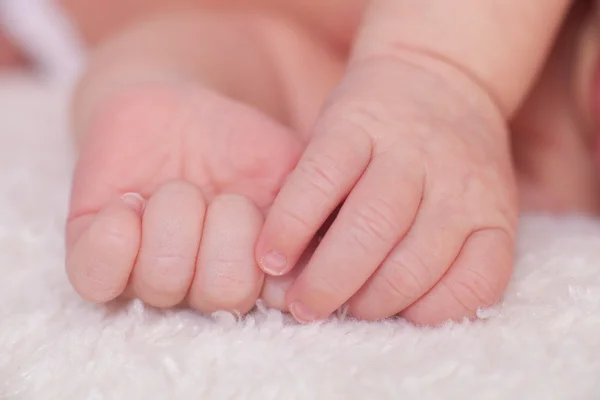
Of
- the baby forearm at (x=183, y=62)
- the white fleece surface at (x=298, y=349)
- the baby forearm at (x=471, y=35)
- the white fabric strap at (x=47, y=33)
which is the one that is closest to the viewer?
the white fleece surface at (x=298, y=349)

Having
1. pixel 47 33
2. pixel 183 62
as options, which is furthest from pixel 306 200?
pixel 47 33

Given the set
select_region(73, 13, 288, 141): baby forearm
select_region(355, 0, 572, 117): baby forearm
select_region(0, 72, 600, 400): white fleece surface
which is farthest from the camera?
select_region(73, 13, 288, 141): baby forearm

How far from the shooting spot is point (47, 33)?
931mm

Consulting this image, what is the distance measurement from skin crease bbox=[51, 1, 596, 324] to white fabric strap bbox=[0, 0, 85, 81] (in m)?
0.38

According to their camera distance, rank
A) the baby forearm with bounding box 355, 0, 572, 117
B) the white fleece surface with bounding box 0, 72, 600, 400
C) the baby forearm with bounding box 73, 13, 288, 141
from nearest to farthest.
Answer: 1. the white fleece surface with bounding box 0, 72, 600, 400
2. the baby forearm with bounding box 355, 0, 572, 117
3. the baby forearm with bounding box 73, 13, 288, 141

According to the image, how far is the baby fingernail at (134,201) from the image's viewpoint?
412mm

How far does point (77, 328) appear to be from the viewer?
386mm

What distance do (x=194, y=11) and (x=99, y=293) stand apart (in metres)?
0.45

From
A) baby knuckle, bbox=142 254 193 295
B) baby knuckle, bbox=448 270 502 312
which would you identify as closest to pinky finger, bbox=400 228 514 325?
baby knuckle, bbox=448 270 502 312

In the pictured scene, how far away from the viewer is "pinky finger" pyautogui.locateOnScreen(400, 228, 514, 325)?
385 millimetres

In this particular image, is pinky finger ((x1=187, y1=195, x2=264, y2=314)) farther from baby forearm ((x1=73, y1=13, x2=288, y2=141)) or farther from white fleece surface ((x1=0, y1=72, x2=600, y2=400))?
baby forearm ((x1=73, y1=13, x2=288, y2=141))

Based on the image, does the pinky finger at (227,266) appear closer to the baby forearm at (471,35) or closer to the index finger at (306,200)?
the index finger at (306,200)

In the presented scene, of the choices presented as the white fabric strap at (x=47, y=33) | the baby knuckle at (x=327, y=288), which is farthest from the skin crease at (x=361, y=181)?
the white fabric strap at (x=47, y=33)

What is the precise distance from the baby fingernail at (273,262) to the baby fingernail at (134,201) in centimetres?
8
